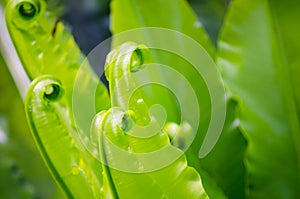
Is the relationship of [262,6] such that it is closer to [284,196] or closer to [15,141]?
[284,196]

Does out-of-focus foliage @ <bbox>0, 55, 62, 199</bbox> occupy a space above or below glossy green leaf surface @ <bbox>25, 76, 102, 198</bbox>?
below

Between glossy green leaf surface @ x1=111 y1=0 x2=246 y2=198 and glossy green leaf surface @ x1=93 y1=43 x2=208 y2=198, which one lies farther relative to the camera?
glossy green leaf surface @ x1=111 y1=0 x2=246 y2=198

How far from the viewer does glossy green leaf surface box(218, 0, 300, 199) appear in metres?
0.44

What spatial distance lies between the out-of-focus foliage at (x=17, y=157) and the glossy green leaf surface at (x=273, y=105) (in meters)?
0.24

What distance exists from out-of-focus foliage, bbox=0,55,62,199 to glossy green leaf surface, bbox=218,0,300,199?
24cm

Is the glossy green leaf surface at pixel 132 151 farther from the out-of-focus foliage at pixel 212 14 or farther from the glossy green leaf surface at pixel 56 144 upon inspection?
the out-of-focus foliage at pixel 212 14

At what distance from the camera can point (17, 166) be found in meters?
0.63

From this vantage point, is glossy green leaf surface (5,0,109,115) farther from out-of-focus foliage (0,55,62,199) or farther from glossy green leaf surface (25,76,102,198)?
out-of-focus foliage (0,55,62,199)

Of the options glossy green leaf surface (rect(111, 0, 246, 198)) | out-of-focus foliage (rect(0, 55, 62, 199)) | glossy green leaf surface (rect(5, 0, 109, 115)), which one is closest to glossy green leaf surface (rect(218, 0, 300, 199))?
glossy green leaf surface (rect(111, 0, 246, 198))

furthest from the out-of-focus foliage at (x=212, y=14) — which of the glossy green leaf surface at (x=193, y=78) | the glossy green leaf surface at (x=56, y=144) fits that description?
the glossy green leaf surface at (x=56, y=144)

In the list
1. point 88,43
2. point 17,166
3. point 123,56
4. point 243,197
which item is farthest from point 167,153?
point 88,43

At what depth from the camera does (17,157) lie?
64cm

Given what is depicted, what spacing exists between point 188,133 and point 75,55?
12 cm

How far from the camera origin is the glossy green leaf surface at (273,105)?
0.44 m
